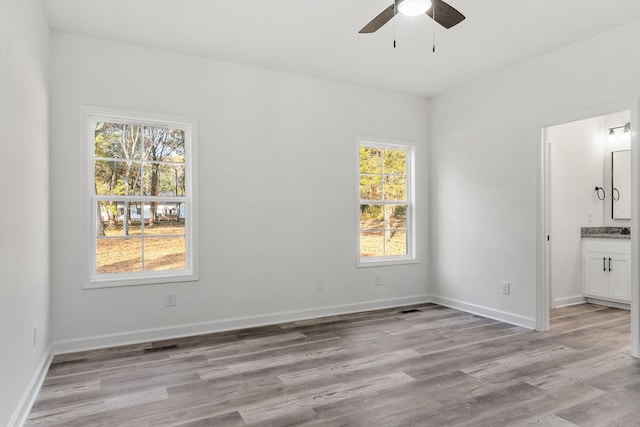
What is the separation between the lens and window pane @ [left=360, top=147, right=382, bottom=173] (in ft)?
16.9

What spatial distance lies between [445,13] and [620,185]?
431 cm

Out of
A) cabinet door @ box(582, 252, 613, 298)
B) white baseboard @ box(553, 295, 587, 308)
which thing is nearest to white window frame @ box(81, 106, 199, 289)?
white baseboard @ box(553, 295, 587, 308)

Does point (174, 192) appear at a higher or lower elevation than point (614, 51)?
lower

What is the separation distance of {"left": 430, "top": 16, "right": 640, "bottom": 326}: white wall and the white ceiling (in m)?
0.25

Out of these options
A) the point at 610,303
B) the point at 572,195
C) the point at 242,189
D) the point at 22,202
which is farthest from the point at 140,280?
the point at 610,303

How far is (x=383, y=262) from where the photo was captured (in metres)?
5.13

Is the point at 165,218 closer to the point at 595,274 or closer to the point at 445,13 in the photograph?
the point at 445,13

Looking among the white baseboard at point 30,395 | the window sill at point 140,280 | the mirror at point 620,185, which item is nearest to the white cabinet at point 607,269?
the mirror at point 620,185

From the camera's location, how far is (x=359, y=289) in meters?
4.97

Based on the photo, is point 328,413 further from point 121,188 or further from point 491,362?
point 121,188

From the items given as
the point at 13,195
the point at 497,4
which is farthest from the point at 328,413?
the point at 497,4

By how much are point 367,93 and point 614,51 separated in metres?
2.49

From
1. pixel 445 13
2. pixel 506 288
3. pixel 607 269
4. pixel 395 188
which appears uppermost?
pixel 445 13

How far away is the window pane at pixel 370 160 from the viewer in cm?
514
